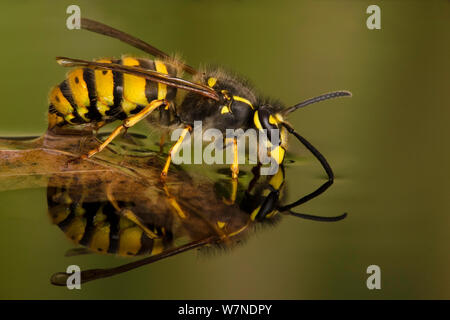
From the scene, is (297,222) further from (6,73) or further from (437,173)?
(6,73)

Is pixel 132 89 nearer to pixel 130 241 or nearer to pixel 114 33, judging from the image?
pixel 114 33

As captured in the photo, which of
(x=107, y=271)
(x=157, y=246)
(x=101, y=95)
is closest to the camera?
(x=107, y=271)

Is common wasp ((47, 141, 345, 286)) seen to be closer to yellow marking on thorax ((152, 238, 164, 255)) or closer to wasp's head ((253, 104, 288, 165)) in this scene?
yellow marking on thorax ((152, 238, 164, 255))

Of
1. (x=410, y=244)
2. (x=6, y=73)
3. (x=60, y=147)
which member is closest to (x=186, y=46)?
(x=6, y=73)

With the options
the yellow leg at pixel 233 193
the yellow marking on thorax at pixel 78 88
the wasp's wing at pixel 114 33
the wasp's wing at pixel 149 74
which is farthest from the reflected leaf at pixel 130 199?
the wasp's wing at pixel 114 33

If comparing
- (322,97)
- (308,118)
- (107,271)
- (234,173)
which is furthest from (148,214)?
(308,118)

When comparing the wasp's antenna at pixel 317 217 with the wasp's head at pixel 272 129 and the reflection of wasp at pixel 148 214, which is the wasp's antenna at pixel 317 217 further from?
the wasp's head at pixel 272 129
